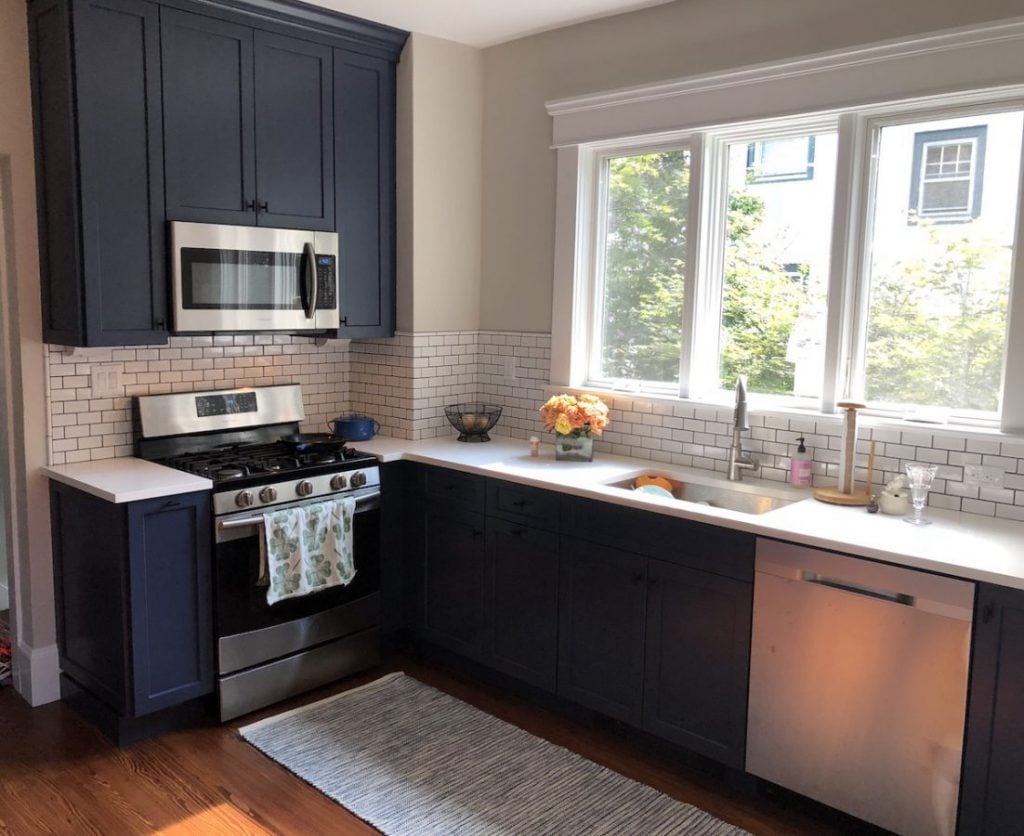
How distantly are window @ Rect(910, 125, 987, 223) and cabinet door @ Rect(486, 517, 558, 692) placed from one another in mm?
1759

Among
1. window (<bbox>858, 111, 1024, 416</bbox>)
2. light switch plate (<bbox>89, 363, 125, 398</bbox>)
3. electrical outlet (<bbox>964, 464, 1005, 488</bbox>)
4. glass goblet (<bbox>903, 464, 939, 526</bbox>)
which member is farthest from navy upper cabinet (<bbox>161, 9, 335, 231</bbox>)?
electrical outlet (<bbox>964, 464, 1005, 488</bbox>)

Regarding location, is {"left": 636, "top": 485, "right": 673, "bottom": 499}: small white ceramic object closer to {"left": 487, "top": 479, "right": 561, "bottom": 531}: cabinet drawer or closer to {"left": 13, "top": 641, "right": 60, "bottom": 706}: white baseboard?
{"left": 487, "top": 479, "right": 561, "bottom": 531}: cabinet drawer

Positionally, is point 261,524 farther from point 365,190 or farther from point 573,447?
point 365,190

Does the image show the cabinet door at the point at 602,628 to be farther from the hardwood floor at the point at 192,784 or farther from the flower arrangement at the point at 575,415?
the flower arrangement at the point at 575,415

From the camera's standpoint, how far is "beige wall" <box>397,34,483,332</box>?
163 inches

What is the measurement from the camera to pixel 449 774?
310 centimetres

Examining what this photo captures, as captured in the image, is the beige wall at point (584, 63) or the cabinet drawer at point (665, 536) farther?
the beige wall at point (584, 63)

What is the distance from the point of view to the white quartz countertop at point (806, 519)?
97.3 inches

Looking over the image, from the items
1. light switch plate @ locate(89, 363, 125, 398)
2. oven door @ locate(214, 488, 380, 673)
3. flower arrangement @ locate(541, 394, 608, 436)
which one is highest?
light switch plate @ locate(89, 363, 125, 398)

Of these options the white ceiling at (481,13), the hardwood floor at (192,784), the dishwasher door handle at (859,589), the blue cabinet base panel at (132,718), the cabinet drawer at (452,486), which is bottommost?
the hardwood floor at (192,784)

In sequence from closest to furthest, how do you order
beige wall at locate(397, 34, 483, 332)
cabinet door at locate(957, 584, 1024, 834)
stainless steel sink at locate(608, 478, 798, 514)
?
cabinet door at locate(957, 584, 1024, 834)
stainless steel sink at locate(608, 478, 798, 514)
beige wall at locate(397, 34, 483, 332)

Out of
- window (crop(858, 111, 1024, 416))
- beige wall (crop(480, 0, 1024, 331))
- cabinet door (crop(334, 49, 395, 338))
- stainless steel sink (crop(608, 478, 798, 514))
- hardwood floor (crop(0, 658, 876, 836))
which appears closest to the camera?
hardwood floor (crop(0, 658, 876, 836))

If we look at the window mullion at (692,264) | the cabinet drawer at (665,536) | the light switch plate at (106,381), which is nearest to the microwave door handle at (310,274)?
the light switch plate at (106,381)

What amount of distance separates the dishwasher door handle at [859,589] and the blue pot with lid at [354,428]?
7.20ft
